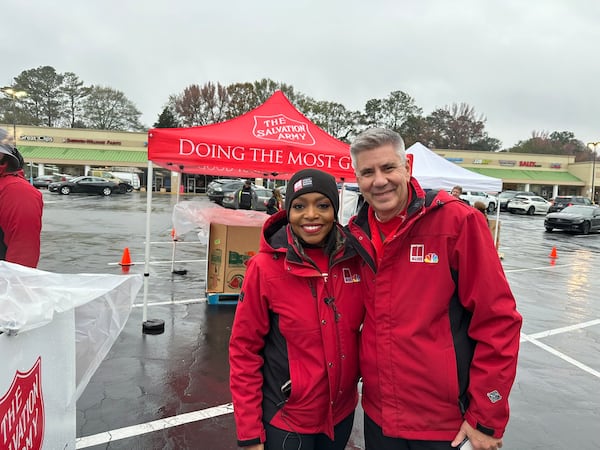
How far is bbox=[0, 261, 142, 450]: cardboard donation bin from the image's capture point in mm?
1494

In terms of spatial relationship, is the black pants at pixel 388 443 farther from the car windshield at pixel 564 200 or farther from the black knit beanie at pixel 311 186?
the car windshield at pixel 564 200

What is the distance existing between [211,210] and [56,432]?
439 centimetres

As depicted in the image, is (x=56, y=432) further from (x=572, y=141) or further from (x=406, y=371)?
(x=572, y=141)

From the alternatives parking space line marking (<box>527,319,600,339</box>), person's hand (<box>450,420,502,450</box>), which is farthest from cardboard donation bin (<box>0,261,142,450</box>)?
parking space line marking (<box>527,319,600,339</box>)

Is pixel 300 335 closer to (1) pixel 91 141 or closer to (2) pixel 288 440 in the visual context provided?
(2) pixel 288 440

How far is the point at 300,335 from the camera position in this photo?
165cm

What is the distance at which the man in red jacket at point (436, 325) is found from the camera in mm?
1478

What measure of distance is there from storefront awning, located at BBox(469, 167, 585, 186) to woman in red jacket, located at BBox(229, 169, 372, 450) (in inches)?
2011

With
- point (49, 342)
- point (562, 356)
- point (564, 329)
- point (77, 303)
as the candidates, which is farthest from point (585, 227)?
point (49, 342)

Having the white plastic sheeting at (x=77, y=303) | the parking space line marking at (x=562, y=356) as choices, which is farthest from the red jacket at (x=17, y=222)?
the parking space line marking at (x=562, y=356)

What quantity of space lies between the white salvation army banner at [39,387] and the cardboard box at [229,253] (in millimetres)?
3946

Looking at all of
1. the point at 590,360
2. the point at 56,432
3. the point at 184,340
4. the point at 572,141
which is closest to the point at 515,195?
the point at 590,360

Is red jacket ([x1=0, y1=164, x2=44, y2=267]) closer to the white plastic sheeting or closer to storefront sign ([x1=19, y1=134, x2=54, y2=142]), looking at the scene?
the white plastic sheeting

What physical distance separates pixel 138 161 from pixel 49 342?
146ft
